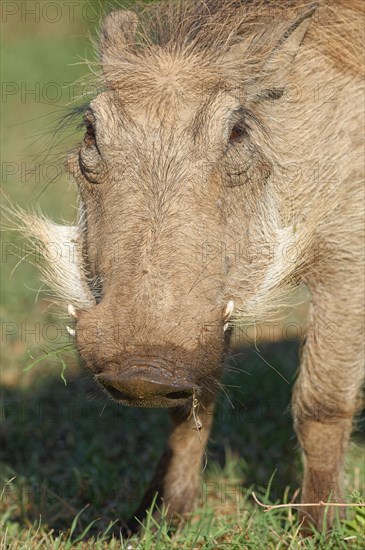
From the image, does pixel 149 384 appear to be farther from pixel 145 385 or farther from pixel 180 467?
pixel 180 467

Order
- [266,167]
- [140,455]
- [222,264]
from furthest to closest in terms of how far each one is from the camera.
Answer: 1. [140,455]
2. [266,167]
3. [222,264]

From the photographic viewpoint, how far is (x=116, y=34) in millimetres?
3490

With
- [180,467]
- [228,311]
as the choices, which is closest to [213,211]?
[228,311]

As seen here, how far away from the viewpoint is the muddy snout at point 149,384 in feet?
7.90

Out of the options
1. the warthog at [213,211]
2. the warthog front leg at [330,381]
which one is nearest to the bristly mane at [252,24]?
the warthog at [213,211]

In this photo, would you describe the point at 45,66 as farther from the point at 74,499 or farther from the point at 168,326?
the point at 168,326

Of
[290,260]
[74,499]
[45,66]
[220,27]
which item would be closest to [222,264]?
[290,260]

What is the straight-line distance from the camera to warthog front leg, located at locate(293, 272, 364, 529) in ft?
11.2

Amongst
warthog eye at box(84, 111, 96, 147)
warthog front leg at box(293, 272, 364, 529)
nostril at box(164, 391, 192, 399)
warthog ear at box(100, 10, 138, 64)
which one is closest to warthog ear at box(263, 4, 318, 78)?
warthog ear at box(100, 10, 138, 64)

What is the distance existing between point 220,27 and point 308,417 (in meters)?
1.50

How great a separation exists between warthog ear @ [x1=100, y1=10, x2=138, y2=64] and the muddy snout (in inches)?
52.0

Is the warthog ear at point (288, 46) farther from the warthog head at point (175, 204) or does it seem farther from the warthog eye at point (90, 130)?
the warthog eye at point (90, 130)

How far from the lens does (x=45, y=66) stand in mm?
14281

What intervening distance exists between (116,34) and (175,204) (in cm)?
97
